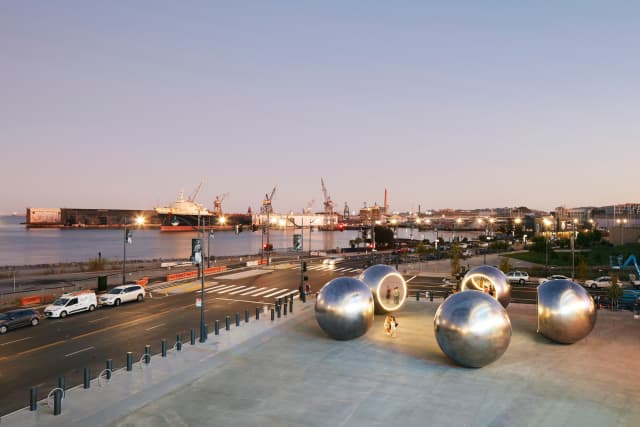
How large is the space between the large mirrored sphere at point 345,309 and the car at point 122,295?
18650mm

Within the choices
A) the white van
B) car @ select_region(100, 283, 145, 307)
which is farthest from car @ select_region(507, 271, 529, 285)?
the white van

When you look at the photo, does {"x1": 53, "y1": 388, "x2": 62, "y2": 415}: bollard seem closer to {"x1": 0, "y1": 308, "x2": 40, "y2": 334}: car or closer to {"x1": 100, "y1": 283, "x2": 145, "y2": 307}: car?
{"x1": 0, "y1": 308, "x2": 40, "y2": 334}: car

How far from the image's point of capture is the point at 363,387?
1443 cm

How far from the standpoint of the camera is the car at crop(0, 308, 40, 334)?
23719 mm

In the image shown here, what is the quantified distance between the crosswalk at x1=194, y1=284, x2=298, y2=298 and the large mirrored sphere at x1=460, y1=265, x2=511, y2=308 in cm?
1604

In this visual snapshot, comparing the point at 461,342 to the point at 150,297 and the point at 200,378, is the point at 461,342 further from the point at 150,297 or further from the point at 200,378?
the point at 150,297

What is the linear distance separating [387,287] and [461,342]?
8.85 metres

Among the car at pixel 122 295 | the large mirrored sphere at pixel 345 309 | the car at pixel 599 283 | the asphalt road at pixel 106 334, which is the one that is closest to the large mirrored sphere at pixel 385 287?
the large mirrored sphere at pixel 345 309

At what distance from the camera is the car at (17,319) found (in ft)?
77.8

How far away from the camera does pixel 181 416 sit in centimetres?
1237

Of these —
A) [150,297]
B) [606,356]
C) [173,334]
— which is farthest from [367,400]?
[150,297]

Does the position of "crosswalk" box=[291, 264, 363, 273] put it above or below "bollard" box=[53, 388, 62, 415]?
below

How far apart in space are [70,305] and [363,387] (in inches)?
870

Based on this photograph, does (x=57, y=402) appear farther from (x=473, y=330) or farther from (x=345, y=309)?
(x=473, y=330)
